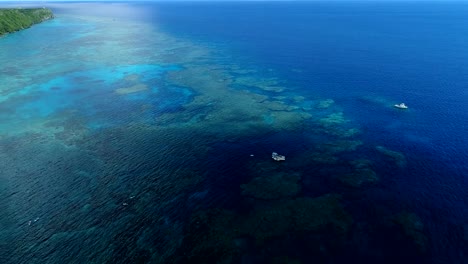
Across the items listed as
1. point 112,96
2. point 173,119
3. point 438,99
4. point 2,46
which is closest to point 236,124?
point 173,119

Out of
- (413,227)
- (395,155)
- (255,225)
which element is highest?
(395,155)

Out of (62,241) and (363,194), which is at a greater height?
(363,194)

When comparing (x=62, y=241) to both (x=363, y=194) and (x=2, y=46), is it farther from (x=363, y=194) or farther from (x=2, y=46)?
(x=2, y=46)

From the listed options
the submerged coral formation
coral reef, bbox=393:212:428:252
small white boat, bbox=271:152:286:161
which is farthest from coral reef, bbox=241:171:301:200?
coral reef, bbox=393:212:428:252

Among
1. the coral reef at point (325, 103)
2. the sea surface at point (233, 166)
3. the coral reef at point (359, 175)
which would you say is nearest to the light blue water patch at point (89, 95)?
the sea surface at point (233, 166)

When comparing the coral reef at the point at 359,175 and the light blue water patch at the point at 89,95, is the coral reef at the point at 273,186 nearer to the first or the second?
the coral reef at the point at 359,175

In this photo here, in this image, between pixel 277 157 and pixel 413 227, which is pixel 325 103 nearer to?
pixel 277 157

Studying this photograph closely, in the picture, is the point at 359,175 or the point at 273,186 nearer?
the point at 273,186

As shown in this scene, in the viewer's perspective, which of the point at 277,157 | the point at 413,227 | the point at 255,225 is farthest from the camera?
the point at 277,157

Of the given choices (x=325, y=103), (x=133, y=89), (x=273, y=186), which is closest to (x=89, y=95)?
(x=133, y=89)
